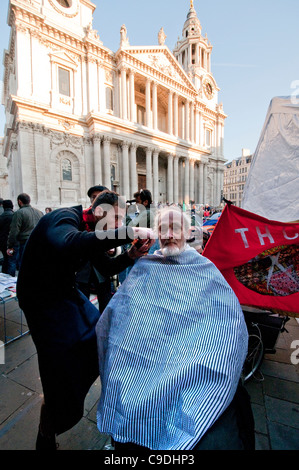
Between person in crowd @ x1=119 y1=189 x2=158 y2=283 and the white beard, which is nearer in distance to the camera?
the white beard

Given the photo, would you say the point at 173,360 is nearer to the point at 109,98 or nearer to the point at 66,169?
the point at 66,169

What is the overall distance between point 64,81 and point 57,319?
2358 cm

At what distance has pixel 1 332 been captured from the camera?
3225mm

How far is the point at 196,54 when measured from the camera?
34.1 meters

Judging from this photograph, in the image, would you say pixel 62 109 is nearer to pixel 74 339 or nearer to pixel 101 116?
pixel 101 116

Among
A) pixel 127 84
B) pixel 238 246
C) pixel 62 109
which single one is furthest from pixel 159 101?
pixel 238 246

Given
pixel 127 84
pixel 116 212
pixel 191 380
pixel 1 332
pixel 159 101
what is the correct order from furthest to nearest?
pixel 159 101, pixel 127 84, pixel 1 332, pixel 116 212, pixel 191 380

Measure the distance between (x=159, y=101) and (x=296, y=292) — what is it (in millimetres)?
31947

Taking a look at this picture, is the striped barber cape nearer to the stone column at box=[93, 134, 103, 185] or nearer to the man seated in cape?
the man seated in cape

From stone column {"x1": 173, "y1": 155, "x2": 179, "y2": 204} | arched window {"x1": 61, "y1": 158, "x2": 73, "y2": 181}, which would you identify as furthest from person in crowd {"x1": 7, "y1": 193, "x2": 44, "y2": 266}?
stone column {"x1": 173, "y1": 155, "x2": 179, "y2": 204}

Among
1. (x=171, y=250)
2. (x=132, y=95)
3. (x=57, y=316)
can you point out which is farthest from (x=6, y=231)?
(x=132, y=95)

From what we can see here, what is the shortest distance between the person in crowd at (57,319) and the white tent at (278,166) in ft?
8.02

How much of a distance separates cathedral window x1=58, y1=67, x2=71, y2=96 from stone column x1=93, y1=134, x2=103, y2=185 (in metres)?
4.74

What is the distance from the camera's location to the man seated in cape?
105 cm
